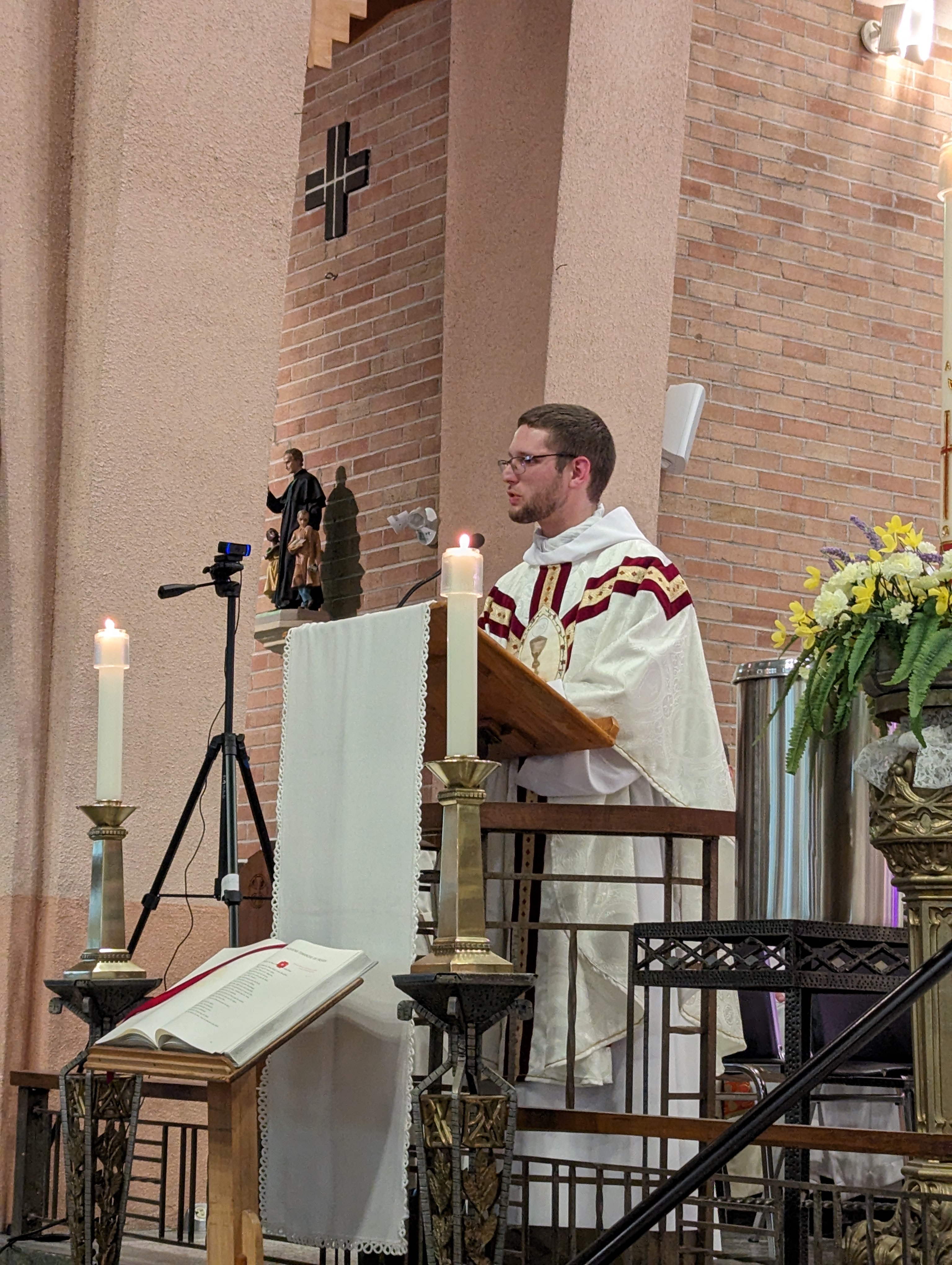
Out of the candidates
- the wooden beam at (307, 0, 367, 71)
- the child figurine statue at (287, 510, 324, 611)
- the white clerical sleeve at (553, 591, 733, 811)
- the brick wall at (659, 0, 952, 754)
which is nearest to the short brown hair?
the white clerical sleeve at (553, 591, 733, 811)

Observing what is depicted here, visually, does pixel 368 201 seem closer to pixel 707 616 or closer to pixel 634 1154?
pixel 707 616

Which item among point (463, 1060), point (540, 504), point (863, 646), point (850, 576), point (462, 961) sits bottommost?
point (463, 1060)

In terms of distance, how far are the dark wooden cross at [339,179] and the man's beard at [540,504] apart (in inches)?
118

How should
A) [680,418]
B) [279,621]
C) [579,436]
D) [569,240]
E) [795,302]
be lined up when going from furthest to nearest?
[795,302] < [279,621] < [680,418] < [569,240] < [579,436]

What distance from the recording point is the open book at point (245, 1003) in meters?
2.85

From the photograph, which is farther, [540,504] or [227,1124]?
[540,504]

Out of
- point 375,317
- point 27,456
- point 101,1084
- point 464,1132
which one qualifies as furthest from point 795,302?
point 464,1132

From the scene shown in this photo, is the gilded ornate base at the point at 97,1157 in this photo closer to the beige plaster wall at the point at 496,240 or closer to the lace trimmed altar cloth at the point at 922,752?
the lace trimmed altar cloth at the point at 922,752

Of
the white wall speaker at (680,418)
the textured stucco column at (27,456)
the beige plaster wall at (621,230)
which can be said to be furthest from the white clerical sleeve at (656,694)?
the white wall speaker at (680,418)

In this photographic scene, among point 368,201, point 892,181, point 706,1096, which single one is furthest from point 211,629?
point 892,181

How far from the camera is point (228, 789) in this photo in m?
3.83

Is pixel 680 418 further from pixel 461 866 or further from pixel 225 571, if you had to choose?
pixel 461 866

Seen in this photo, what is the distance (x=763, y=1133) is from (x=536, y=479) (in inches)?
81.8

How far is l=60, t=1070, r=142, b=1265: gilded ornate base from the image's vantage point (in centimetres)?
321
